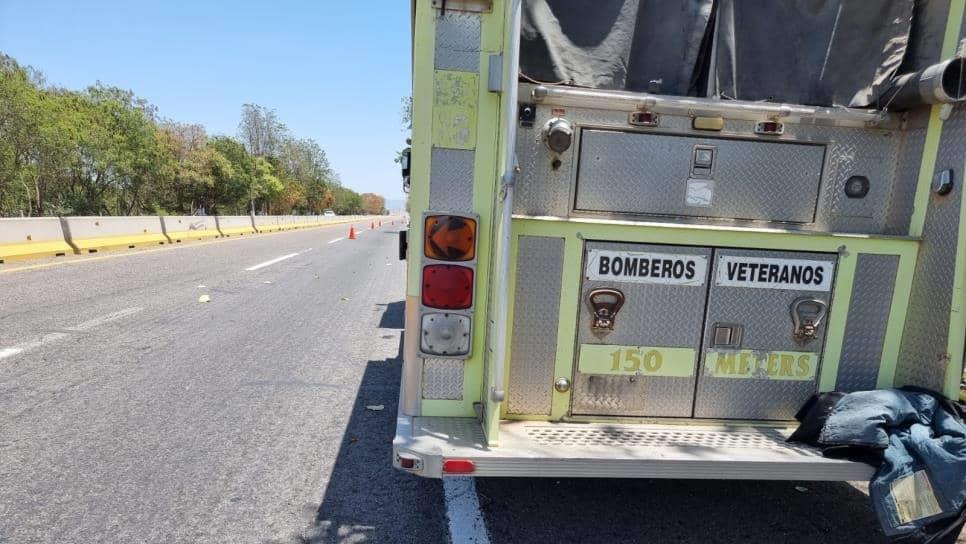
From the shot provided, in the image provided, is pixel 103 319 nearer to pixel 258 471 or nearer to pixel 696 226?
pixel 258 471

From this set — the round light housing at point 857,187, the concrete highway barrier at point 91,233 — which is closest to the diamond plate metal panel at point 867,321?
the round light housing at point 857,187

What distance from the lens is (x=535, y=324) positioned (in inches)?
111

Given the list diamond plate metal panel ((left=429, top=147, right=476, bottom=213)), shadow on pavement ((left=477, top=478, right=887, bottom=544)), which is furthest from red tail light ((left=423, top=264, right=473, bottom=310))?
shadow on pavement ((left=477, top=478, right=887, bottom=544))

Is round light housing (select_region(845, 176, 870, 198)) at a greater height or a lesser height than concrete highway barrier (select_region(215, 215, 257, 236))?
greater

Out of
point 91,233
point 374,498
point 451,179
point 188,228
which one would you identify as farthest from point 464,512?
point 188,228

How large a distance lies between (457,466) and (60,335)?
232 inches

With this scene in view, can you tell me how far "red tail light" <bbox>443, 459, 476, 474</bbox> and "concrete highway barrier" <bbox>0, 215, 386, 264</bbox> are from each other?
13093mm

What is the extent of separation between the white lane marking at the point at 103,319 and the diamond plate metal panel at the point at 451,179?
5852 mm

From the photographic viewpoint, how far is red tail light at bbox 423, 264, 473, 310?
261 cm

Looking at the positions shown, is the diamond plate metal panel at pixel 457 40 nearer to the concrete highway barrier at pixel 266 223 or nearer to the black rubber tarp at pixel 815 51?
the black rubber tarp at pixel 815 51

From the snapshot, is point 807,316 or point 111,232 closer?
point 807,316

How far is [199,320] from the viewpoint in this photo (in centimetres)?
718

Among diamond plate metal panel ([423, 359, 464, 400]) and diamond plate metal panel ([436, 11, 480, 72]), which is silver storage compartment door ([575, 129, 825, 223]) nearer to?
diamond plate metal panel ([436, 11, 480, 72])

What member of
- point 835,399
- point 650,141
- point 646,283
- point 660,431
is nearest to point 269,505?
point 660,431
